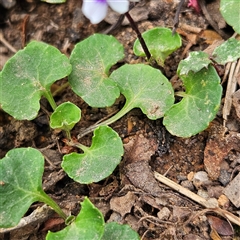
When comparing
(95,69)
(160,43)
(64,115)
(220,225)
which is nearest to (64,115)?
(64,115)

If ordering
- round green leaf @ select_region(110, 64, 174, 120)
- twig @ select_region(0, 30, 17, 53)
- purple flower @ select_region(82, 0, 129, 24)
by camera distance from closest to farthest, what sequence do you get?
purple flower @ select_region(82, 0, 129, 24) < round green leaf @ select_region(110, 64, 174, 120) < twig @ select_region(0, 30, 17, 53)

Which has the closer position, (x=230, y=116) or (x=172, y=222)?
(x=172, y=222)

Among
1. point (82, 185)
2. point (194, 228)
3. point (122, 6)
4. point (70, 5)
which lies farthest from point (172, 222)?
point (70, 5)

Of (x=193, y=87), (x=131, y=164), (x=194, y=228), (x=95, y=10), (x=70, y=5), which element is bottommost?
(x=194, y=228)

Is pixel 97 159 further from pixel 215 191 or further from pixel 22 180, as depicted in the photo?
pixel 215 191

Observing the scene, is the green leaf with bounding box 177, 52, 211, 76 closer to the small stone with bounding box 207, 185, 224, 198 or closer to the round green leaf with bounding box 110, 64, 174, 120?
the round green leaf with bounding box 110, 64, 174, 120

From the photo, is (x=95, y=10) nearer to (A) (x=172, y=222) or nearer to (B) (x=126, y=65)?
(B) (x=126, y=65)

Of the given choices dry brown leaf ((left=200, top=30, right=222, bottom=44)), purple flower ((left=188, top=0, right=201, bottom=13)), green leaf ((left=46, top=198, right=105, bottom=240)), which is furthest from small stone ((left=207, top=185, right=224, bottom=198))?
purple flower ((left=188, top=0, right=201, bottom=13))
